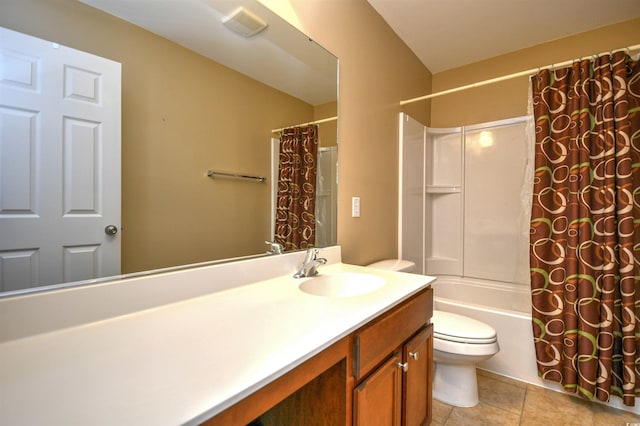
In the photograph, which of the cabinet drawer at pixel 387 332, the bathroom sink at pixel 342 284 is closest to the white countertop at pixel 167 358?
the cabinet drawer at pixel 387 332

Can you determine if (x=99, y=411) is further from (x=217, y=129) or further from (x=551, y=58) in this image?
(x=551, y=58)

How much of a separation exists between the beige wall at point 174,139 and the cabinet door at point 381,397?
64 cm

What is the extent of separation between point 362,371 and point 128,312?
0.67m

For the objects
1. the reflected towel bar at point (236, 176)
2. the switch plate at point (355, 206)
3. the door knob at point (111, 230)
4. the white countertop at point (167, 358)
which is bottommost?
the white countertop at point (167, 358)

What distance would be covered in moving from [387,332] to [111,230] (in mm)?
871

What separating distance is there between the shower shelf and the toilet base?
152cm

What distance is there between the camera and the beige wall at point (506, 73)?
2.04m

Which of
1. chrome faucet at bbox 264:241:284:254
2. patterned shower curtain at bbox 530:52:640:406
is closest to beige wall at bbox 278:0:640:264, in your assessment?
chrome faucet at bbox 264:241:284:254

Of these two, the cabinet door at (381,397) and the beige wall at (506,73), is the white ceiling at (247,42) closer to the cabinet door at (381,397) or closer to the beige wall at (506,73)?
the cabinet door at (381,397)

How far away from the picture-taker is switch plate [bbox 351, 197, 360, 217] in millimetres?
1692

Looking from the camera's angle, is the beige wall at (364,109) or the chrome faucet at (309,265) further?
the beige wall at (364,109)

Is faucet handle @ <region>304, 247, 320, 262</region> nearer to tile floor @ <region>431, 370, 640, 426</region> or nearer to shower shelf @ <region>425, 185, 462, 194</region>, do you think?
tile floor @ <region>431, 370, 640, 426</region>

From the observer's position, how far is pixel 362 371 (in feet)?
2.63

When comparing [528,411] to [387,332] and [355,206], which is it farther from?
[355,206]
